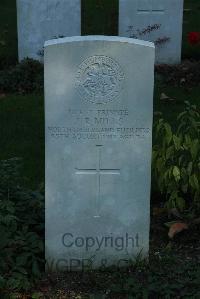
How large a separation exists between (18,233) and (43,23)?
565 cm

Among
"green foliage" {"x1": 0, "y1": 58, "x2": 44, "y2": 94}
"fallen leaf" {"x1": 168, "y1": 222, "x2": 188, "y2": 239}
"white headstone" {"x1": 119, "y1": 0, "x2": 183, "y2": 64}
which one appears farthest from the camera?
"white headstone" {"x1": 119, "y1": 0, "x2": 183, "y2": 64}

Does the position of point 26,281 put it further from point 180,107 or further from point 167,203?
point 180,107

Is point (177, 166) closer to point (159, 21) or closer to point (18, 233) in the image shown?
point (18, 233)

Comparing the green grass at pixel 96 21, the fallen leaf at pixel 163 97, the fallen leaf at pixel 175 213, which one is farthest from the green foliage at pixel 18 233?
the green grass at pixel 96 21

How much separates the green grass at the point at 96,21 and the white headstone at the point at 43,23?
1.26ft

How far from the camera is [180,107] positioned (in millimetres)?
7789

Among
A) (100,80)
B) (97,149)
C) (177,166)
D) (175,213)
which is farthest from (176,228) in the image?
(100,80)

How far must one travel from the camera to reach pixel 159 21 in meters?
9.51

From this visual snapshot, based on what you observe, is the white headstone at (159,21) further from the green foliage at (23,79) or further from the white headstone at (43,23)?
the green foliage at (23,79)

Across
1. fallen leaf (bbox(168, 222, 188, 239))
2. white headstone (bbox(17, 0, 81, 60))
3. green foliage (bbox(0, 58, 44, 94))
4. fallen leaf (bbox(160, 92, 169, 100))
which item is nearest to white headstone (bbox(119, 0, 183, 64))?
white headstone (bbox(17, 0, 81, 60))

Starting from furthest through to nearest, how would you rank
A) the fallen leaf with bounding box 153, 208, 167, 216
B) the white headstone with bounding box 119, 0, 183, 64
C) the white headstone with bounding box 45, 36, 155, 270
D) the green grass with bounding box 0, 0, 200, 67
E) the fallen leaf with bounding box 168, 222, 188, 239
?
the green grass with bounding box 0, 0, 200, 67 → the white headstone with bounding box 119, 0, 183, 64 → the fallen leaf with bounding box 153, 208, 167, 216 → the fallen leaf with bounding box 168, 222, 188, 239 → the white headstone with bounding box 45, 36, 155, 270

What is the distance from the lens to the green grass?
1002 cm

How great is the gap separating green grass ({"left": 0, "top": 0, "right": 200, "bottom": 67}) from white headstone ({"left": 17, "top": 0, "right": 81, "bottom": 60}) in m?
0.38

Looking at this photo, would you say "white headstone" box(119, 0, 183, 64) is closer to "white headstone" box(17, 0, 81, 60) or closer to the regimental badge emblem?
"white headstone" box(17, 0, 81, 60)
